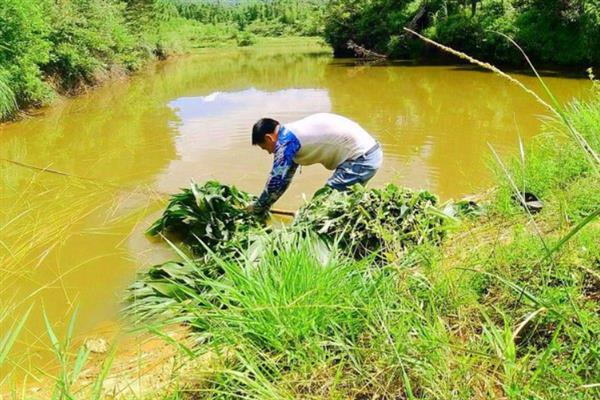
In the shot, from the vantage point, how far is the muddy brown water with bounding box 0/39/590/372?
3.78 metres

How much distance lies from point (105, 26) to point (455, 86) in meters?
10.6

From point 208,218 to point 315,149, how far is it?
103 cm

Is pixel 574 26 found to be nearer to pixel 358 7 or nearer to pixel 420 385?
pixel 358 7

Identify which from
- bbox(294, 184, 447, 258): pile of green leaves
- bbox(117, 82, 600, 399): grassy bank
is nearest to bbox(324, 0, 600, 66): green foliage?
bbox(294, 184, 447, 258): pile of green leaves

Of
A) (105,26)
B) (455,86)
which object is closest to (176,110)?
(105,26)

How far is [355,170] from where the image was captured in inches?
145

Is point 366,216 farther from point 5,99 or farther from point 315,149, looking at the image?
point 5,99

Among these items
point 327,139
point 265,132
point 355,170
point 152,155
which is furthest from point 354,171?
point 152,155

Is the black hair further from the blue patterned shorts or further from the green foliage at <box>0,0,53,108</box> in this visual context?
the green foliage at <box>0,0,53,108</box>

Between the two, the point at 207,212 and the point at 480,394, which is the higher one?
the point at 480,394

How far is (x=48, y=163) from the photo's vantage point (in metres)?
7.23

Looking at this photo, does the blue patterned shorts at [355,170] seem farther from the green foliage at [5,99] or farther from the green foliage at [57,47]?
the green foliage at [5,99]

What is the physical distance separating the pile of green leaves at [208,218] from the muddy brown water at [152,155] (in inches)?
9.7

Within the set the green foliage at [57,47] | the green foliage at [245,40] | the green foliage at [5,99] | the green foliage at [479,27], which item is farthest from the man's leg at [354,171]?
the green foliage at [245,40]
